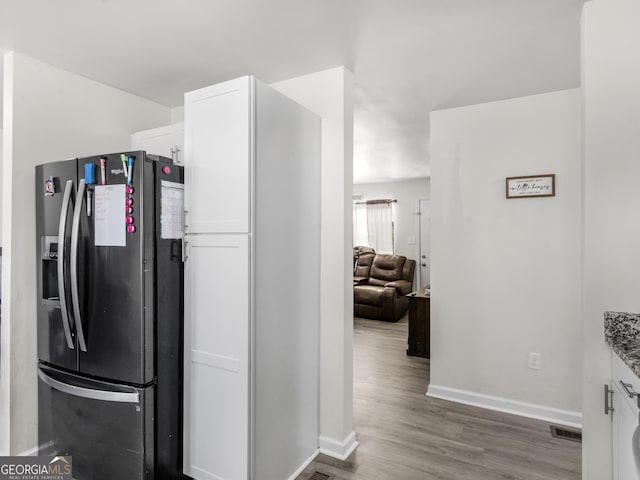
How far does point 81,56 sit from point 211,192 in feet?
4.37

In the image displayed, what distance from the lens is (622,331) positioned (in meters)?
1.58

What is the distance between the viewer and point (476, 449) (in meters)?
2.41

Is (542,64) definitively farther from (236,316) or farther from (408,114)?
(236,316)

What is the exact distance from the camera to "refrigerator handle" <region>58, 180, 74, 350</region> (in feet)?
6.41

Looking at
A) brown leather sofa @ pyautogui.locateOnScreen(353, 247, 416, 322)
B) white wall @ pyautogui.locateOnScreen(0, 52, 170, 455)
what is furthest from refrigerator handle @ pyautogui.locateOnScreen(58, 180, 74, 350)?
brown leather sofa @ pyautogui.locateOnScreen(353, 247, 416, 322)

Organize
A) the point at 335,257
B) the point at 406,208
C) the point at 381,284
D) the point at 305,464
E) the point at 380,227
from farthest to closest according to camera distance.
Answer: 1. the point at 380,227
2. the point at 406,208
3. the point at 381,284
4. the point at 335,257
5. the point at 305,464

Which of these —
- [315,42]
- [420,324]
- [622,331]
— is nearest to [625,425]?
[622,331]

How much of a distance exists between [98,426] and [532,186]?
3321mm

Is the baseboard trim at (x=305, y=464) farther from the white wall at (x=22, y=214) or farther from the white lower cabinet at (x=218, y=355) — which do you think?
the white wall at (x=22, y=214)

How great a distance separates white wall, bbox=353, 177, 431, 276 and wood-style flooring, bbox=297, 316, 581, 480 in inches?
157

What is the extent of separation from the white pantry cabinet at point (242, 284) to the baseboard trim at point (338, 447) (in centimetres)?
26

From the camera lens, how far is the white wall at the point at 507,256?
9.05 feet

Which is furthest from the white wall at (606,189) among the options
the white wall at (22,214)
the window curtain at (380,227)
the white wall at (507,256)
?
the window curtain at (380,227)

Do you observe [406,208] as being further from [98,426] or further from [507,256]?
[98,426]
